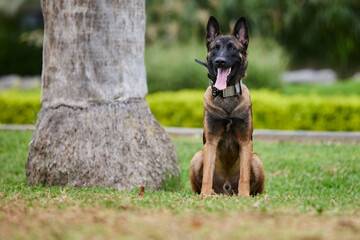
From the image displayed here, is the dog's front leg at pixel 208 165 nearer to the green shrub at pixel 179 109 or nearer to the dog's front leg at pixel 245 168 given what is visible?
the dog's front leg at pixel 245 168

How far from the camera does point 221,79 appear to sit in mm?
4715

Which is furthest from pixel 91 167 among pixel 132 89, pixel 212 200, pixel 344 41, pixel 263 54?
pixel 344 41

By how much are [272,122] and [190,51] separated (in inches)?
212

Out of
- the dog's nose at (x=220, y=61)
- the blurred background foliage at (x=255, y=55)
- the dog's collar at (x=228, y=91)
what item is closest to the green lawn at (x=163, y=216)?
the dog's collar at (x=228, y=91)

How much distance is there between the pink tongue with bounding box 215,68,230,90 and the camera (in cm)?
466

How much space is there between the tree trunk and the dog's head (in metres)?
1.22

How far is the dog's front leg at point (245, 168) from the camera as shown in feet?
15.9

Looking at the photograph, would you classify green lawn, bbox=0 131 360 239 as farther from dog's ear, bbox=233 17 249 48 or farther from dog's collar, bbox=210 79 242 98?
dog's ear, bbox=233 17 249 48

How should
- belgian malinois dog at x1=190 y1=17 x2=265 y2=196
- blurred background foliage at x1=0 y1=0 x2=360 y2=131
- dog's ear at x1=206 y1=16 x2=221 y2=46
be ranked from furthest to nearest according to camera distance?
blurred background foliage at x1=0 y1=0 x2=360 y2=131, dog's ear at x1=206 y1=16 x2=221 y2=46, belgian malinois dog at x1=190 y1=17 x2=265 y2=196

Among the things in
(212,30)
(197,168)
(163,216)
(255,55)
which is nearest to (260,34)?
(255,55)

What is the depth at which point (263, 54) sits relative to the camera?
1609cm

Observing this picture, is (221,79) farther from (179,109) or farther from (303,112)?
(179,109)

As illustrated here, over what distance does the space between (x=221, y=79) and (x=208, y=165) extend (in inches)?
36.3

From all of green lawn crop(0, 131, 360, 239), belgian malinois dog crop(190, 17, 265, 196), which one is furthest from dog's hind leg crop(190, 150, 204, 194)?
green lawn crop(0, 131, 360, 239)
